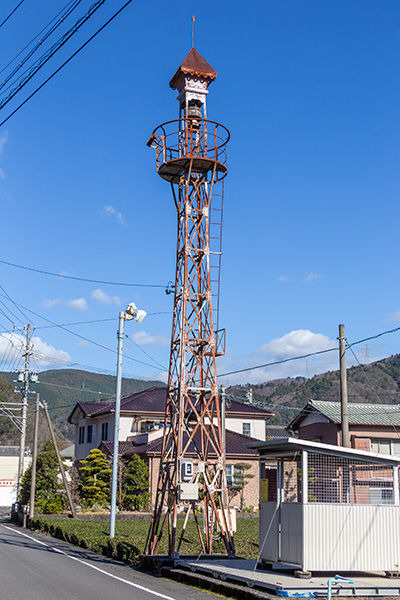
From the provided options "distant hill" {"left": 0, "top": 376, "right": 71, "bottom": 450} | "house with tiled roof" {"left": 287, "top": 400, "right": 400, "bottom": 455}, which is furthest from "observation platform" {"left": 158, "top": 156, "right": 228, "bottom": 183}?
"distant hill" {"left": 0, "top": 376, "right": 71, "bottom": 450}

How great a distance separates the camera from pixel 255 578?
12.1 m

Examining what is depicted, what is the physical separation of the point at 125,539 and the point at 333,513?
883 centimetres

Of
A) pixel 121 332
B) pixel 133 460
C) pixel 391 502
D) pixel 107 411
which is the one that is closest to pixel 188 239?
pixel 121 332

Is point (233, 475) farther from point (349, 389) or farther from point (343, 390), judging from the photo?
point (349, 389)

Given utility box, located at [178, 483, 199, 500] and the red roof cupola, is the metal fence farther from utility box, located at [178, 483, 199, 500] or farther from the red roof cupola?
the red roof cupola

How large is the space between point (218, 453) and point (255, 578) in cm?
517

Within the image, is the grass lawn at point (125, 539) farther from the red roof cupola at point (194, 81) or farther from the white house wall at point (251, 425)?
the white house wall at point (251, 425)

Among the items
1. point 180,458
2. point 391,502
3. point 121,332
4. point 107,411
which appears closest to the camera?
point 391,502

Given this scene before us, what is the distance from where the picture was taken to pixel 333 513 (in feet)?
41.1

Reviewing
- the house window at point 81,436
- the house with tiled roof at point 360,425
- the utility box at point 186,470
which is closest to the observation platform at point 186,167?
the utility box at point 186,470

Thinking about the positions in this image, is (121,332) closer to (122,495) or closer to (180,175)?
(180,175)

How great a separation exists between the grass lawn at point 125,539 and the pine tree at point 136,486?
6.72 m

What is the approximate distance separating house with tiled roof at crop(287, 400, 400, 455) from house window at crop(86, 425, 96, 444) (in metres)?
14.4

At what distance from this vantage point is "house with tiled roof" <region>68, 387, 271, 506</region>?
121 feet
